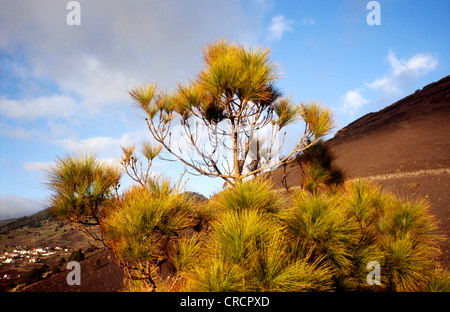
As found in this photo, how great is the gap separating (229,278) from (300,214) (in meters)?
1.16

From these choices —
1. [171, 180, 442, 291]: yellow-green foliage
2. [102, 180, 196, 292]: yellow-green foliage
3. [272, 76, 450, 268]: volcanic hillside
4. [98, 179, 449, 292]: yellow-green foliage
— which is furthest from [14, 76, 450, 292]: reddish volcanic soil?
[171, 180, 442, 291]: yellow-green foliage

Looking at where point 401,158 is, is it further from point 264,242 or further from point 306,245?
point 264,242

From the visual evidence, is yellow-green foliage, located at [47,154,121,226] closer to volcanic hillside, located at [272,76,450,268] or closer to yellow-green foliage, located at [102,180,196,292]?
Result: yellow-green foliage, located at [102,180,196,292]

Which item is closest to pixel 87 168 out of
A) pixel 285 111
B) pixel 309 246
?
pixel 309 246

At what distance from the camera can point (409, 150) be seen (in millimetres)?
23031

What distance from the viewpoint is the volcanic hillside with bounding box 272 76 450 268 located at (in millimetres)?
12750

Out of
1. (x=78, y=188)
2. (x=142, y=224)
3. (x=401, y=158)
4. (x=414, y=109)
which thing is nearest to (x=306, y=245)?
(x=142, y=224)

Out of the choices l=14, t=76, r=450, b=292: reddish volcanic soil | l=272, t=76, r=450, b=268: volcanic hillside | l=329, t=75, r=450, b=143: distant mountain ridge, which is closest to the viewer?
l=14, t=76, r=450, b=292: reddish volcanic soil

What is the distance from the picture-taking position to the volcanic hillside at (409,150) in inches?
502

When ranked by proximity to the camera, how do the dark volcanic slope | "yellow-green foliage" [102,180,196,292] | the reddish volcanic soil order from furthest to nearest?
the dark volcanic slope → the reddish volcanic soil → "yellow-green foliage" [102,180,196,292]

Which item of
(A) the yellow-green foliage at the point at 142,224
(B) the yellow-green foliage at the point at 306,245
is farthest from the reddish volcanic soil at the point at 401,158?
(B) the yellow-green foliage at the point at 306,245

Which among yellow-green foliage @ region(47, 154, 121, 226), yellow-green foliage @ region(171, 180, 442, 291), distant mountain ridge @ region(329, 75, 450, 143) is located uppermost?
distant mountain ridge @ region(329, 75, 450, 143)

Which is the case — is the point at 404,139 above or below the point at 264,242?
above
